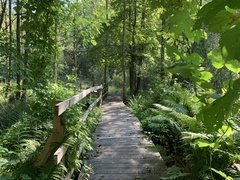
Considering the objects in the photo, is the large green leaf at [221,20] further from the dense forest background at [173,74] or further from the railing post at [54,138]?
the railing post at [54,138]

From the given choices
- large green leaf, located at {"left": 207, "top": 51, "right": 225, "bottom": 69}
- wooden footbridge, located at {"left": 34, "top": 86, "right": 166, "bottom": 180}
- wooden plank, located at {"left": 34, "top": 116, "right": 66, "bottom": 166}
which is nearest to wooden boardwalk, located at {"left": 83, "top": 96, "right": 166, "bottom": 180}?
wooden footbridge, located at {"left": 34, "top": 86, "right": 166, "bottom": 180}

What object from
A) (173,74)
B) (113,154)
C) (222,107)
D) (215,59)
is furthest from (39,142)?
(222,107)

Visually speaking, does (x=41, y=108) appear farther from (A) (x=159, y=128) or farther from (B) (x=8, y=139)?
(A) (x=159, y=128)

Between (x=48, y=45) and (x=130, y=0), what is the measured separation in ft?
43.8

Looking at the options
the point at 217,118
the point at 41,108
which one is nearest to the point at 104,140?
the point at 41,108

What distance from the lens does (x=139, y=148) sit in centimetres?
464

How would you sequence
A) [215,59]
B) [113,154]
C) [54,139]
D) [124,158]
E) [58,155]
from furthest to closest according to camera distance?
[113,154]
[124,158]
[54,139]
[58,155]
[215,59]

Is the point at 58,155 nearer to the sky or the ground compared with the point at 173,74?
nearer to the ground

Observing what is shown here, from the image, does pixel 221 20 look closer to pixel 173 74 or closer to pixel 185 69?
pixel 185 69

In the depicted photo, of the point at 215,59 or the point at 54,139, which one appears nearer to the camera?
the point at 215,59

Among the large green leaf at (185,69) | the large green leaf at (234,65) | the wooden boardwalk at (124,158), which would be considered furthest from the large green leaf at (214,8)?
the wooden boardwalk at (124,158)

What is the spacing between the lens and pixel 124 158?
4141 millimetres

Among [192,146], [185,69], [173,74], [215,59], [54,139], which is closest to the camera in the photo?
[185,69]

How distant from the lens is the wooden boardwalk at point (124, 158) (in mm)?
3525
